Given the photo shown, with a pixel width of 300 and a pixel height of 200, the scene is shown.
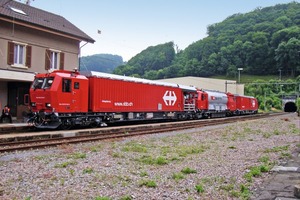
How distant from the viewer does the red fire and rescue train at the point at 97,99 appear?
1748cm

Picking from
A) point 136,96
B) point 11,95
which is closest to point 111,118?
point 136,96

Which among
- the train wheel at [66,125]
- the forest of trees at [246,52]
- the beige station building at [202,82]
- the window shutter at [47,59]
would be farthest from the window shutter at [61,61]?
the forest of trees at [246,52]

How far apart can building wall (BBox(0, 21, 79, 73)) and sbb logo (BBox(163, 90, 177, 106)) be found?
318 inches

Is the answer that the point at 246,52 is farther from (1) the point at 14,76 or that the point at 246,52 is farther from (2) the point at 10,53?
(1) the point at 14,76

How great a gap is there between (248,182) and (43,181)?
416 centimetres

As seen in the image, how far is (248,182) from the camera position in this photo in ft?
22.2

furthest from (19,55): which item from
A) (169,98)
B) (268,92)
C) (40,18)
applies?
(268,92)

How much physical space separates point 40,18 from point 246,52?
81.4 metres

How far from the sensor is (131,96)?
927 inches

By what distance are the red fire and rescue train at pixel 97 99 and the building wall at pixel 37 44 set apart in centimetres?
548

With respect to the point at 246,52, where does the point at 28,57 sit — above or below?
below

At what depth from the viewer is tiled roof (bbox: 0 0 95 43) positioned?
74.9ft

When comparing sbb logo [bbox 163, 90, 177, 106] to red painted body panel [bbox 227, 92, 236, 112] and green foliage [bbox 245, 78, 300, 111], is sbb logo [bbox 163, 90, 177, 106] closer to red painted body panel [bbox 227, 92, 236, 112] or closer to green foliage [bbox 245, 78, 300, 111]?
red painted body panel [bbox 227, 92, 236, 112]

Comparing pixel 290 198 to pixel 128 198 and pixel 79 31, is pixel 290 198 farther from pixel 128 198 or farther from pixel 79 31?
pixel 79 31
